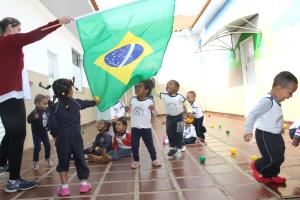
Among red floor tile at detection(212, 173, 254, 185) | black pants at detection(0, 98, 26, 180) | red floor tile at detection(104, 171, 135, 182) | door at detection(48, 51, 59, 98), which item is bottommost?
red floor tile at detection(104, 171, 135, 182)

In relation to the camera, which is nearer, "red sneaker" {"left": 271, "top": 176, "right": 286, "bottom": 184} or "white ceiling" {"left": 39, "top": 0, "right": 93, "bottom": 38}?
"red sneaker" {"left": 271, "top": 176, "right": 286, "bottom": 184}

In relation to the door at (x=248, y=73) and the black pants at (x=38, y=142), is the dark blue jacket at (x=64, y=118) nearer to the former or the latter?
the black pants at (x=38, y=142)

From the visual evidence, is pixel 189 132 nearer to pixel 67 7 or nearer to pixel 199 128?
pixel 199 128

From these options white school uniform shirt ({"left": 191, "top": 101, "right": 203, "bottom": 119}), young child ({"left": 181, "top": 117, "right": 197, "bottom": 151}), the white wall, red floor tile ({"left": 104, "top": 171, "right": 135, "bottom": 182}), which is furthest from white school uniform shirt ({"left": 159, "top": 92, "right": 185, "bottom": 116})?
the white wall

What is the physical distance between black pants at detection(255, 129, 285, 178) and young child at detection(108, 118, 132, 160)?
2.75 m

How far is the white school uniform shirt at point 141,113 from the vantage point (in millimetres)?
5051

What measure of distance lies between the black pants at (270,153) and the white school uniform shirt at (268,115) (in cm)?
7

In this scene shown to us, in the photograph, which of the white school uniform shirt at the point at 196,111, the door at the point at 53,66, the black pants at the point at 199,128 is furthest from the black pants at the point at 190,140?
the door at the point at 53,66

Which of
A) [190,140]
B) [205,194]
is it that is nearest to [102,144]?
[190,140]

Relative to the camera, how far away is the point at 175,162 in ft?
17.0

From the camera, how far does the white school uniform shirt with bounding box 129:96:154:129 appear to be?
5.05 meters

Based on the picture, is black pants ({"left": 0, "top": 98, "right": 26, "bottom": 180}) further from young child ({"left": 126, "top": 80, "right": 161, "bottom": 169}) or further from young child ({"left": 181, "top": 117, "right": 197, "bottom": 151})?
young child ({"left": 181, "top": 117, "right": 197, "bottom": 151})

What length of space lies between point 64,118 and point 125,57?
1.07m

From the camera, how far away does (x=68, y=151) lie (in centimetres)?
392
